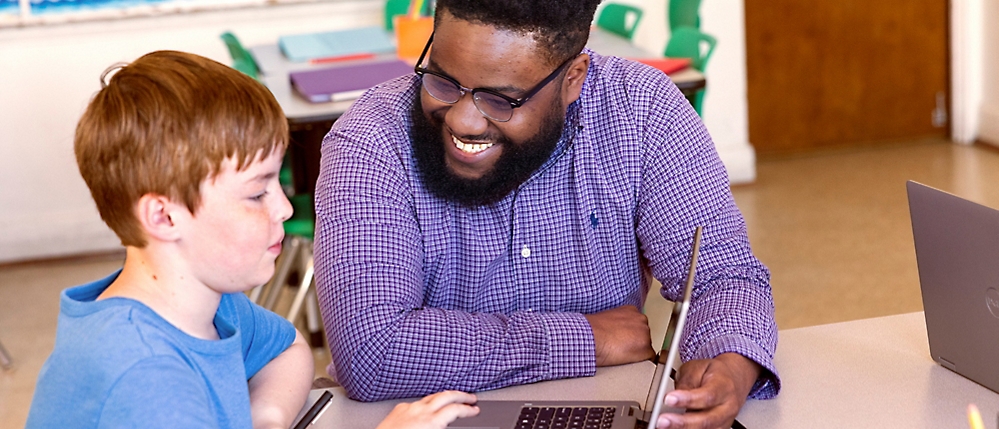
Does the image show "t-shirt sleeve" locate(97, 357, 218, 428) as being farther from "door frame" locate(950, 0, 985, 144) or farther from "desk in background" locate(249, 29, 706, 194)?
"door frame" locate(950, 0, 985, 144)

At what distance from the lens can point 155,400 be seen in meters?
1.02

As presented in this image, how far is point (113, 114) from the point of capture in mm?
1068

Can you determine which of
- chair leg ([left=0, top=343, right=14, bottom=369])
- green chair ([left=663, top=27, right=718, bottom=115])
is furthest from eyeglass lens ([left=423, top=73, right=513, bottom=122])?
chair leg ([left=0, top=343, right=14, bottom=369])

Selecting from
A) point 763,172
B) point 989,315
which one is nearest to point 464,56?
point 989,315

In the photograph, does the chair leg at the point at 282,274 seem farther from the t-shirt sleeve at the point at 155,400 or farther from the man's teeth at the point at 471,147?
the t-shirt sleeve at the point at 155,400

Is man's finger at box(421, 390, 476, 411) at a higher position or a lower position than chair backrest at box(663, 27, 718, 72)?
higher

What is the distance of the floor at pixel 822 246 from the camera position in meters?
3.43

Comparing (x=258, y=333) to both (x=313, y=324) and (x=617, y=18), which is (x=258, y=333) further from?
(x=617, y=18)

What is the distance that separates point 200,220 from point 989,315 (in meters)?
0.94

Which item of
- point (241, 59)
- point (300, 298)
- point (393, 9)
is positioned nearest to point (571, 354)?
point (300, 298)

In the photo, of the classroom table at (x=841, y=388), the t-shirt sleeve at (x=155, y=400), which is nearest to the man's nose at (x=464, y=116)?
the classroom table at (x=841, y=388)

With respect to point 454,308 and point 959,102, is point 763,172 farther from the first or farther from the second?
point 454,308

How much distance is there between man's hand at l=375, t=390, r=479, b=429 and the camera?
4.10 feet

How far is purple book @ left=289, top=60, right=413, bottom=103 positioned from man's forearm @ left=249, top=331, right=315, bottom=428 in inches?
67.4
